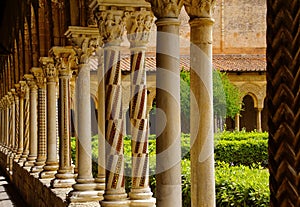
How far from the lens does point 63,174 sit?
360 inches

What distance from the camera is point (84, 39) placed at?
7.90 metres

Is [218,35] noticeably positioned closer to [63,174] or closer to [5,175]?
[5,175]

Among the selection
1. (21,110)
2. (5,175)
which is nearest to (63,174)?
(21,110)

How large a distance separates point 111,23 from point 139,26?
30 centimetres

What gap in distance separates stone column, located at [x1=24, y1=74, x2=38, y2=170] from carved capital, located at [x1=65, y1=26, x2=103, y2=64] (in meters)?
5.73

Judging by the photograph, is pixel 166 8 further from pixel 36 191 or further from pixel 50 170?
pixel 36 191

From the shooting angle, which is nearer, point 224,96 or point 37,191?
point 37,191

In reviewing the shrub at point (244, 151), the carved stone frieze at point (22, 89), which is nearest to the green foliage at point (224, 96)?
the shrub at point (244, 151)

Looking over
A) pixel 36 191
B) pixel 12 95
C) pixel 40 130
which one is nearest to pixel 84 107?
pixel 36 191

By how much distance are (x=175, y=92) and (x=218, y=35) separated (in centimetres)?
3016

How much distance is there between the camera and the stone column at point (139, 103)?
6129 millimetres

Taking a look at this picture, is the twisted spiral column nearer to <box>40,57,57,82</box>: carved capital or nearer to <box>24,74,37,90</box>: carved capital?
<box>40,57,57,82</box>: carved capital

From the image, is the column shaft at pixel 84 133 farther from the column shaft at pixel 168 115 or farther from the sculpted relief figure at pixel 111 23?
the column shaft at pixel 168 115

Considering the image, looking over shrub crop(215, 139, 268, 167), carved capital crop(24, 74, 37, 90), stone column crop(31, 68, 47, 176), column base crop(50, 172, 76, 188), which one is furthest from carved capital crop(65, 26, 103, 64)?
shrub crop(215, 139, 268, 167)
